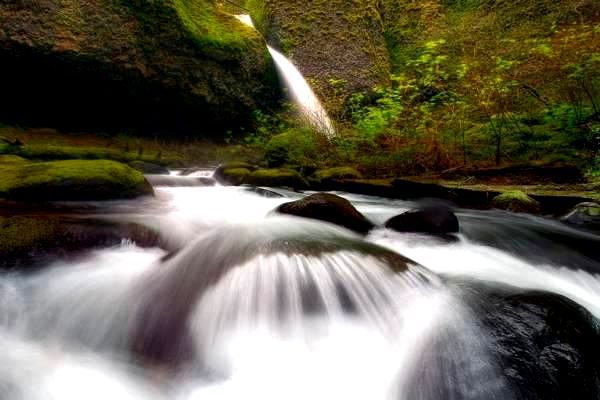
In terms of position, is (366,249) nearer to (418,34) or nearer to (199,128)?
(199,128)

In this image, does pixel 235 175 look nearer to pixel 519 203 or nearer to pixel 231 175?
pixel 231 175

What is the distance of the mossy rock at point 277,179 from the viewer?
7406 mm

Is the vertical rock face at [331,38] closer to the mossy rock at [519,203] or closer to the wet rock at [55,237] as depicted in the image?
the mossy rock at [519,203]

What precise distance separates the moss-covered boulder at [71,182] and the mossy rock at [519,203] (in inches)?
190

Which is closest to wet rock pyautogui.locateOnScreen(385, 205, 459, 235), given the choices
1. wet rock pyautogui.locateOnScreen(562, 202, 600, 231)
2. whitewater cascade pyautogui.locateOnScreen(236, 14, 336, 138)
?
wet rock pyautogui.locateOnScreen(562, 202, 600, 231)

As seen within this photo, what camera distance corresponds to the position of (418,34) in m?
16.3

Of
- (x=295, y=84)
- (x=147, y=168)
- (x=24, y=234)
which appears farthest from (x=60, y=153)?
(x=295, y=84)

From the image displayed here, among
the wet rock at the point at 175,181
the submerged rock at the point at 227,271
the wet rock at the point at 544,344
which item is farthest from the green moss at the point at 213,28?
the wet rock at the point at 544,344

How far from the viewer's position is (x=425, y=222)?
4.09 meters

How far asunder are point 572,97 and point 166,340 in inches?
290

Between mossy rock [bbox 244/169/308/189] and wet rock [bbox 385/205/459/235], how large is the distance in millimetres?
3437

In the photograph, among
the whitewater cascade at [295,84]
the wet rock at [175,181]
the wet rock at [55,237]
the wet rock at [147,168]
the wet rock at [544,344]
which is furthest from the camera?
the whitewater cascade at [295,84]

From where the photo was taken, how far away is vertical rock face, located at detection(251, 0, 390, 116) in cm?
1410

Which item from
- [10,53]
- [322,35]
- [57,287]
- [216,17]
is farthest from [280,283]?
[322,35]
